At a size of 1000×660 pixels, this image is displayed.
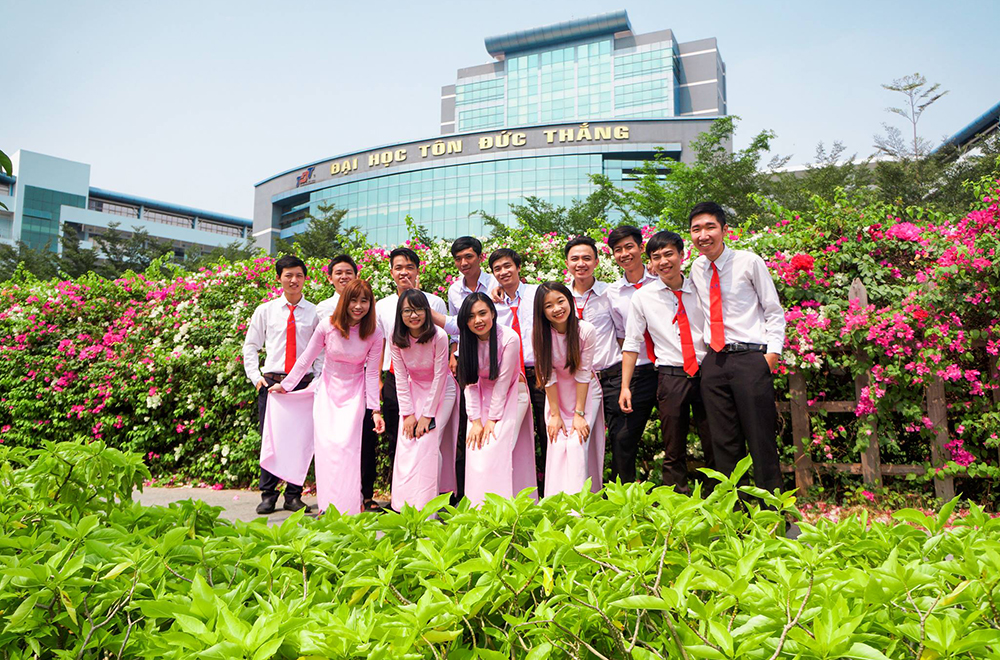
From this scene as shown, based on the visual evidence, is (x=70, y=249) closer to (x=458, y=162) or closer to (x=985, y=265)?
(x=458, y=162)

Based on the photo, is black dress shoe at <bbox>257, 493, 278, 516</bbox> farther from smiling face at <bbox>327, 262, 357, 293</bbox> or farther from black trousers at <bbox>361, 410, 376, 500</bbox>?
smiling face at <bbox>327, 262, 357, 293</bbox>

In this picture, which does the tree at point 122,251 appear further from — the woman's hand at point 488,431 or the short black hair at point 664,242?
the short black hair at point 664,242

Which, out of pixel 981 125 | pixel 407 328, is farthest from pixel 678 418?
pixel 981 125

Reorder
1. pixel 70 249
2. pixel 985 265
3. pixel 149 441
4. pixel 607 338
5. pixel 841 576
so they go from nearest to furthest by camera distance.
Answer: pixel 841 576 → pixel 985 265 → pixel 607 338 → pixel 149 441 → pixel 70 249

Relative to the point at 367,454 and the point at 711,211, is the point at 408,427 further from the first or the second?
the point at 711,211

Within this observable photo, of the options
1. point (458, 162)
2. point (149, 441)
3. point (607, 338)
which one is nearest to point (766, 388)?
point (607, 338)

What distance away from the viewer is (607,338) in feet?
13.6

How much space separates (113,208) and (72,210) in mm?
5501

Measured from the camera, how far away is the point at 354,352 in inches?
169

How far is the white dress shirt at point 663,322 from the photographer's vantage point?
376cm

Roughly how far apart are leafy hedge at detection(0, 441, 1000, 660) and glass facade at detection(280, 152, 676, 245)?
153 ft

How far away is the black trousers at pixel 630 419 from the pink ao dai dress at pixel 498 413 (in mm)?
564

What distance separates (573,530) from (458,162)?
178ft

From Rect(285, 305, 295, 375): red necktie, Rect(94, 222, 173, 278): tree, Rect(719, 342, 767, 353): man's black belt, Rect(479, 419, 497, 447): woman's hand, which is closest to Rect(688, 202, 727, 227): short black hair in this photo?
Rect(719, 342, 767, 353): man's black belt
